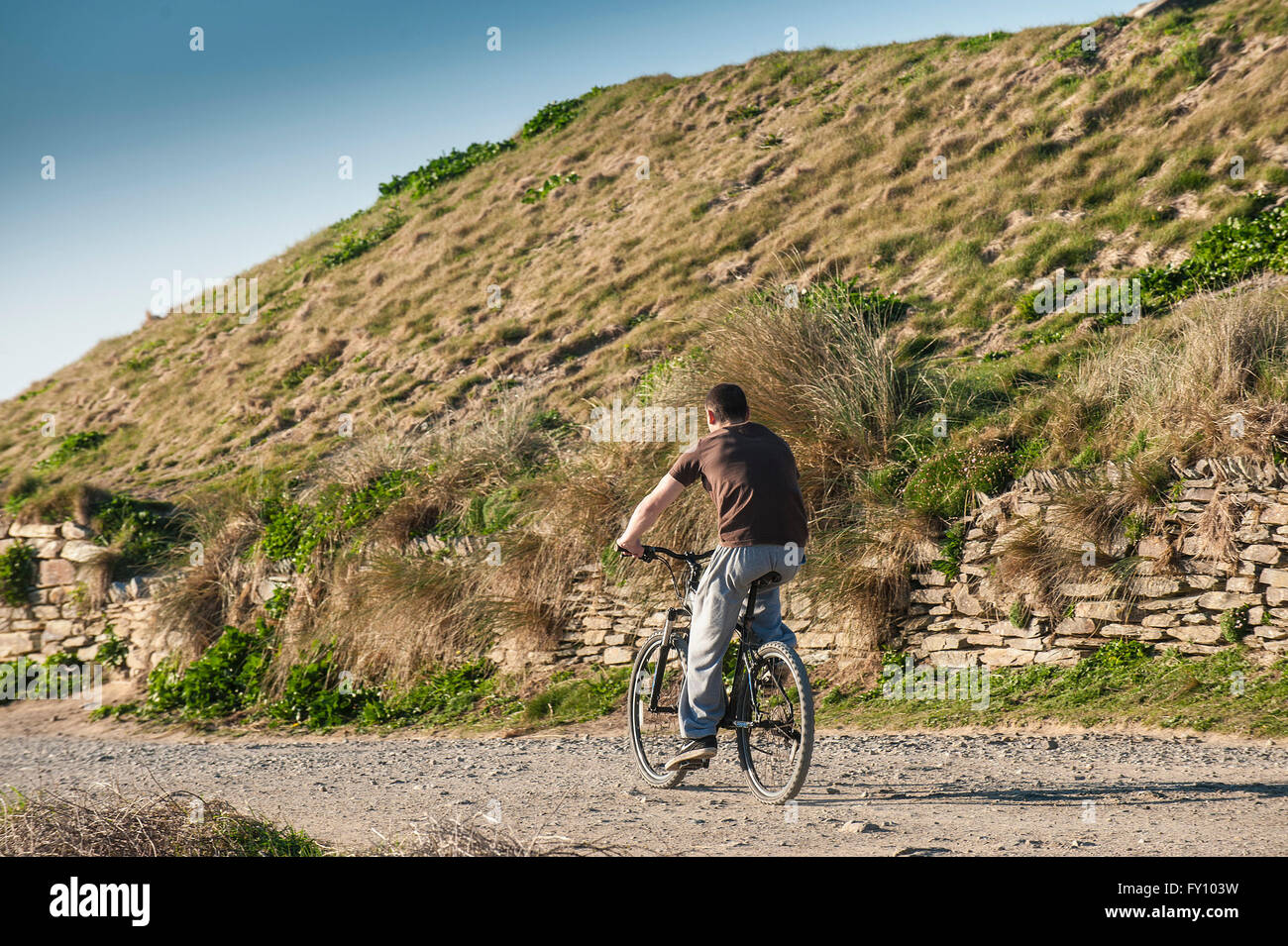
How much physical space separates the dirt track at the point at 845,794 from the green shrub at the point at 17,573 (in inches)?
282

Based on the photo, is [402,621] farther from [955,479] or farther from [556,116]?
[556,116]

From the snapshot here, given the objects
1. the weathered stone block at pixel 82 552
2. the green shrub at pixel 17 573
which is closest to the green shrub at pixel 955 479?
the weathered stone block at pixel 82 552

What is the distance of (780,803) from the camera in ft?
17.1

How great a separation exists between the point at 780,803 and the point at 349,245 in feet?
80.9

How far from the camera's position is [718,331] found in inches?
440

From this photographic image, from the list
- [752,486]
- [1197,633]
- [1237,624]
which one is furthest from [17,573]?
[1237,624]

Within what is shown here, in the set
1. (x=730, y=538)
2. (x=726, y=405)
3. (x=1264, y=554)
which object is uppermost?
(x=726, y=405)

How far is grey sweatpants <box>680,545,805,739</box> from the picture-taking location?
17.3 ft

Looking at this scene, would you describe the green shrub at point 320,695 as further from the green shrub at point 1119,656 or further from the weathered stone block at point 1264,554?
the weathered stone block at point 1264,554

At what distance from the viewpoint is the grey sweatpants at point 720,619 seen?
5.28 m

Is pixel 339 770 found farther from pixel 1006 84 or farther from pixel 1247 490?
pixel 1006 84

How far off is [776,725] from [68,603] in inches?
494

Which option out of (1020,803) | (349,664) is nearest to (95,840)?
(1020,803)

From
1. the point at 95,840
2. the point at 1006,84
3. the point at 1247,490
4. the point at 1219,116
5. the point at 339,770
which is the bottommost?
the point at 339,770
